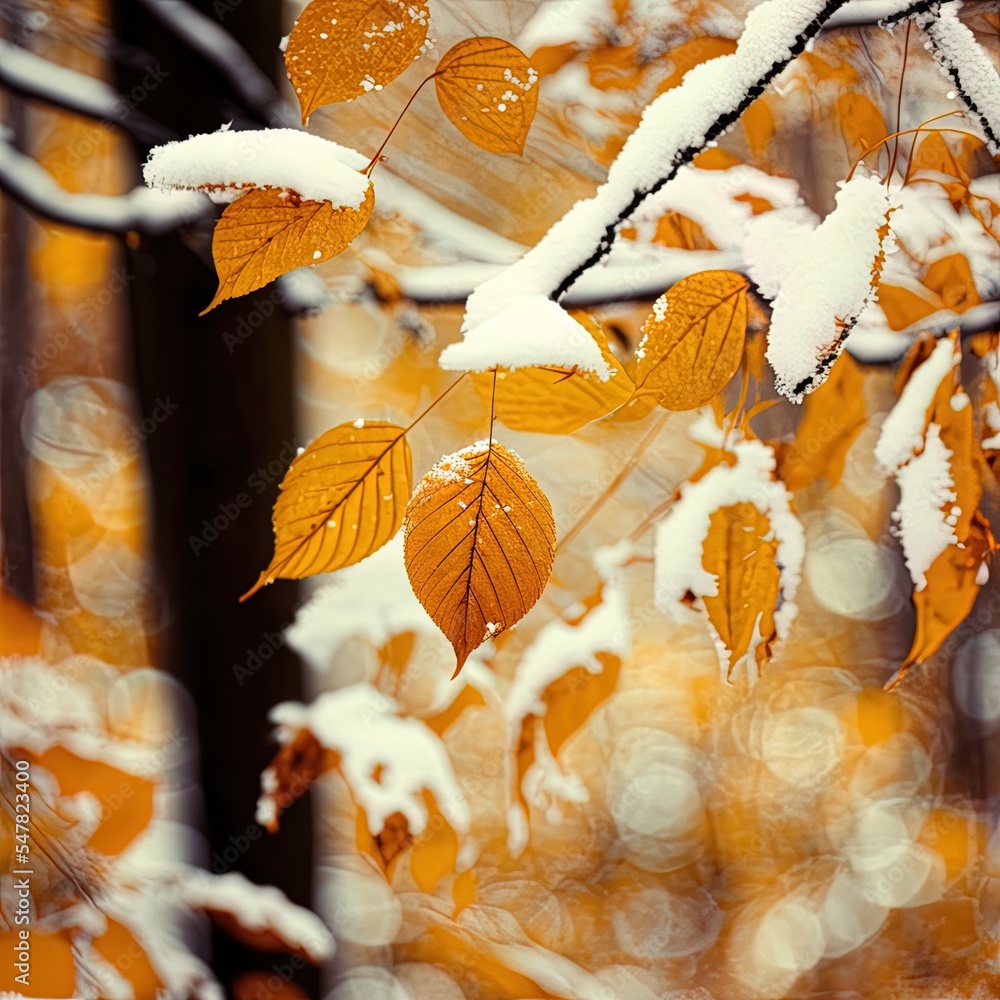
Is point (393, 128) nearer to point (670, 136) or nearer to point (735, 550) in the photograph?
point (670, 136)

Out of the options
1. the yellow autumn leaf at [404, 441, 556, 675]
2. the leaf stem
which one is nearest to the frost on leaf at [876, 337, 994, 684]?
the yellow autumn leaf at [404, 441, 556, 675]

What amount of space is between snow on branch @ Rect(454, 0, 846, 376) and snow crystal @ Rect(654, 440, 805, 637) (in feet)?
0.46

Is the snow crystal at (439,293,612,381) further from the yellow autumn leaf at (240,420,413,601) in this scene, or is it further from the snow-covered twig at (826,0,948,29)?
the snow-covered twig at (826,0,948,29)

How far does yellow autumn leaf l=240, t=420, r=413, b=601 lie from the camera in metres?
0.38

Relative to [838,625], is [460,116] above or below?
above

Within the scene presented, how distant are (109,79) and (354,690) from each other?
392 mm

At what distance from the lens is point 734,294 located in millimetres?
Result: 380

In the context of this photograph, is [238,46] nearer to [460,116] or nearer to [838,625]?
[460,116]

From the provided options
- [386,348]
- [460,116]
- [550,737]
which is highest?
[460,116]

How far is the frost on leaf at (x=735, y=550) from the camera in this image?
392 millimetres

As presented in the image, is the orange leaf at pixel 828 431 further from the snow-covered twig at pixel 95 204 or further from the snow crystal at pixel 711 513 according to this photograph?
the snow-covered twig at pixel 95 204

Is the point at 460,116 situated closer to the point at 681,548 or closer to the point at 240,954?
the point at 681,548

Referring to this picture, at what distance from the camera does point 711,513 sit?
39 cm

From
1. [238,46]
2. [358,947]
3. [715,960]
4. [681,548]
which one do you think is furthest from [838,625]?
[238,46]
